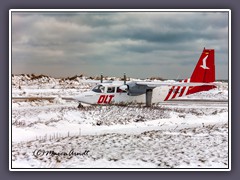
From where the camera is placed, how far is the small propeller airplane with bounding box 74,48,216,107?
21328 millimetres

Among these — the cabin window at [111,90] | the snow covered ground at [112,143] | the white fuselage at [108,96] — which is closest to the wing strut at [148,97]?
the white fuselage at [108,96]

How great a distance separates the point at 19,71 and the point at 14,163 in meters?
3.63

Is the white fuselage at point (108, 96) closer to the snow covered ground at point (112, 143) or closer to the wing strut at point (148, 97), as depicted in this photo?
the wing strut at point (148, 97)

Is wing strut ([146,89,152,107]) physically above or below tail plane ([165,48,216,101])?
below

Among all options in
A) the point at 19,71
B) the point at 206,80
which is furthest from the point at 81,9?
the point at 206,80

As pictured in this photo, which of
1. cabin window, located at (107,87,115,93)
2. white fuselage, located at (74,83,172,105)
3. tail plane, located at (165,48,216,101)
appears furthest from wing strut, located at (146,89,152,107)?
cabin window, located at (107,87,115,93)

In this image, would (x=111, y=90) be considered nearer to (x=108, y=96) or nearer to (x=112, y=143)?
(x=108, y=96)

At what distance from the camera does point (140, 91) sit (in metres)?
23.1

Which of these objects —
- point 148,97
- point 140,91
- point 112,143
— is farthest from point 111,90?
point 112,143

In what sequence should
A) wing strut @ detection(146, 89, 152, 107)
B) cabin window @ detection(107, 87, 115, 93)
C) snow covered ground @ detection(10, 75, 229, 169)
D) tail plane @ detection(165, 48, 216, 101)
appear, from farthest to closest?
wing strut @ detection(146, 89, 152, 107)
cabin window @ detection(107, 87, 115, 93)
tail plane @ detection(165, 48, 216, 101)
snow covered ground @ detection(10, 75, 229, 169)

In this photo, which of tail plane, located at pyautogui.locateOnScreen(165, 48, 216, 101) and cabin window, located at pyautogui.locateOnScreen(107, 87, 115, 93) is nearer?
tail plane, located at pyautogui.locateOnScreen(165, 48, 216, 101)

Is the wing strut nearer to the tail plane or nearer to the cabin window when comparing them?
the tail plane

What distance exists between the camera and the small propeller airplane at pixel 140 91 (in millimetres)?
21328

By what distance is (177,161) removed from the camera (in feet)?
35.0
